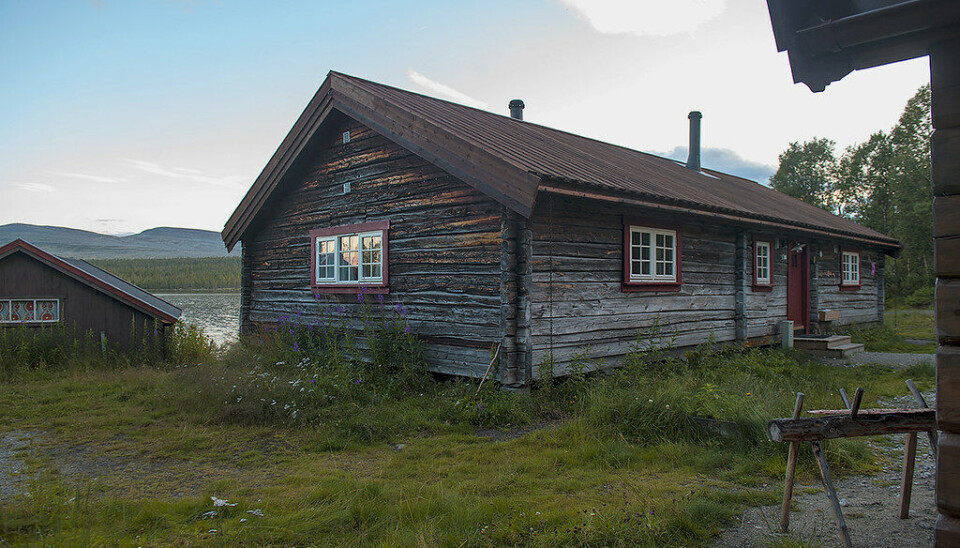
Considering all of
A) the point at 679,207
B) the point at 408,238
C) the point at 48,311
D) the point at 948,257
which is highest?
the point at 679,207

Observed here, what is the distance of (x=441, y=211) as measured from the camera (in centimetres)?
873

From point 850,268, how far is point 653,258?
11682mm

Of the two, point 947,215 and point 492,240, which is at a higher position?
point 492,240

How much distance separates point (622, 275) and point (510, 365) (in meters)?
2.75

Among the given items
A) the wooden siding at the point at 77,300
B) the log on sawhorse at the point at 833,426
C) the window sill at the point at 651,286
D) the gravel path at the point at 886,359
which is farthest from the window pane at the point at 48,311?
the gravel path at the point at 886,359

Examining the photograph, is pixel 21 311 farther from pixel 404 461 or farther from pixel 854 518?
pixel 854 518

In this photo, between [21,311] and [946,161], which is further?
[21,311]

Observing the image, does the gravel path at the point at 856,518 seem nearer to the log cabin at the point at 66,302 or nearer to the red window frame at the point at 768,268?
the red window frame at the point at 768,268

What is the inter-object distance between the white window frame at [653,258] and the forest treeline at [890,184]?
21566 millimetres

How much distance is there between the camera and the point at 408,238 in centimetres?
928

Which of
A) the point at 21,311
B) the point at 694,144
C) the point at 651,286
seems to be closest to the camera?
the point at 651,286

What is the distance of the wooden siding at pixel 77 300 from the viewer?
36.3 feet

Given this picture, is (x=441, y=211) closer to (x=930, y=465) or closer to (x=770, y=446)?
(x=770, y=446)

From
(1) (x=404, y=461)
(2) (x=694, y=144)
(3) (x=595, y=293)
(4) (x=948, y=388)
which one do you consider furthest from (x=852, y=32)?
(2) (x=694, y=144)
